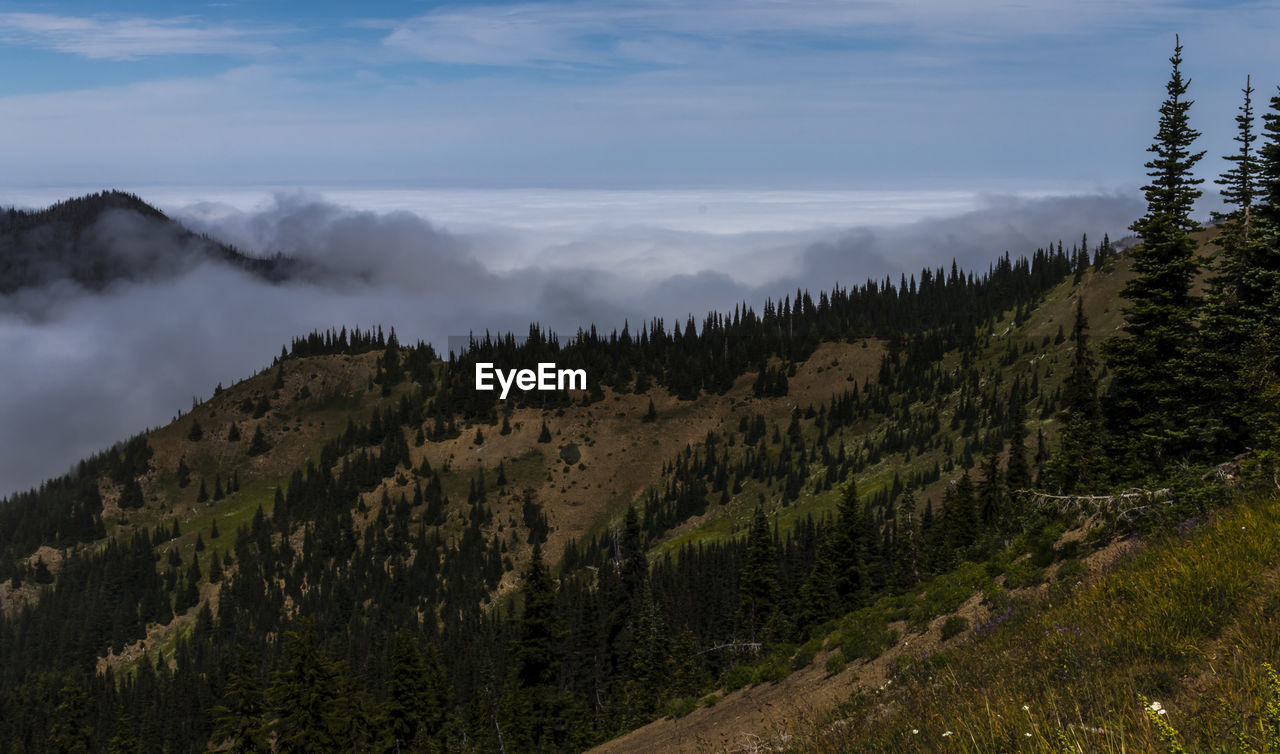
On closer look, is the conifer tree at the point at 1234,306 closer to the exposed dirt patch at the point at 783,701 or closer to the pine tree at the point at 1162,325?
the pine tree at the point at 1162,325

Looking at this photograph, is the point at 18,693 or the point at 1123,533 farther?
the point at 18,693

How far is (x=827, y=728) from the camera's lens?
1424cm

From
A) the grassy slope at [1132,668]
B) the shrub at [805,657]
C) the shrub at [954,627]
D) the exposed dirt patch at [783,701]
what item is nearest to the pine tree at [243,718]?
the exposed dirt patch at [783,701]

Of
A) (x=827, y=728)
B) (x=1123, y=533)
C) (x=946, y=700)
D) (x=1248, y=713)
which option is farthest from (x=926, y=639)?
(x=1248, y=713)

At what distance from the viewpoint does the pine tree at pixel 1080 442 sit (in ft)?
131

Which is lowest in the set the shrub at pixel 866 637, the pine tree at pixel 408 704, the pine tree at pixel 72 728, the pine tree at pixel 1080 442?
the pine tree at pixel 72 728

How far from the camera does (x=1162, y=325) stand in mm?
35812

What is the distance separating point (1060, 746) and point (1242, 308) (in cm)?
3321

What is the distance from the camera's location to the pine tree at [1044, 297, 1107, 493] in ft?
131

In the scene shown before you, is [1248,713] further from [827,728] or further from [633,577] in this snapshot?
[633,577]

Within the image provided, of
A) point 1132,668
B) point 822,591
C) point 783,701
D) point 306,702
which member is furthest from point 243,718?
point 1132,668

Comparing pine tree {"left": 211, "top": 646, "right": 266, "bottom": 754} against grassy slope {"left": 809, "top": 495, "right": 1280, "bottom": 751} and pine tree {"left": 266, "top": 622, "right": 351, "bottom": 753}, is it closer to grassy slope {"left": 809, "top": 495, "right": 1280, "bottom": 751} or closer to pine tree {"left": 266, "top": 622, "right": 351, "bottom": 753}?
pine tree {"left": 266, "top": 622, "right": 351, "bottom": 753}

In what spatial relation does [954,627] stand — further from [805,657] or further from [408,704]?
[408,704]

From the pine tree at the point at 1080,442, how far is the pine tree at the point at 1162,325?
7.64 feet
